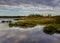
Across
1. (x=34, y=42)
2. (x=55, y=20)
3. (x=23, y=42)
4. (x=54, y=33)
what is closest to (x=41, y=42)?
(x=34, y=42)

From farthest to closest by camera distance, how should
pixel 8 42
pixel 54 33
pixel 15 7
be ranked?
pixel 15 7 < pixel 54 33 < pixel 8 42

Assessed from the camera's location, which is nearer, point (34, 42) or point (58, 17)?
point (34, 42)

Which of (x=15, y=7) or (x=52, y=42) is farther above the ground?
(x=15, y=7)

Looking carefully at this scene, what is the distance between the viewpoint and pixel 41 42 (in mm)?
12648

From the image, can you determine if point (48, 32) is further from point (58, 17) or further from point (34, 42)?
point (34, 42)

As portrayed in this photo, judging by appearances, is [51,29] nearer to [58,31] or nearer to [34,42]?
[58,31]

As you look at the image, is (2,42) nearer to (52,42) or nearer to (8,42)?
(8,42)

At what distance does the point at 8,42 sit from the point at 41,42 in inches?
98.4

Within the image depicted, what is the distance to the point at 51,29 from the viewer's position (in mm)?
16734

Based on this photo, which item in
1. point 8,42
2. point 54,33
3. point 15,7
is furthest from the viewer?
point 15,7

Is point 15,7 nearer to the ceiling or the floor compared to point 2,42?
nearer to the ceiling

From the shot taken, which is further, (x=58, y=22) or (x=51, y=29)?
(x=58, y=22)

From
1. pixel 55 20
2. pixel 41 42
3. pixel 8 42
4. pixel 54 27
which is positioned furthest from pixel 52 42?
pixel 55 20

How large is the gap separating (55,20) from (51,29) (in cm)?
266
